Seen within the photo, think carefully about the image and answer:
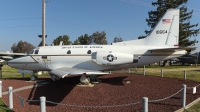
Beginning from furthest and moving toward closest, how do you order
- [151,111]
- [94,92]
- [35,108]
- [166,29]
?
[166,29]
[94,92]
[35,108]
[151,111]

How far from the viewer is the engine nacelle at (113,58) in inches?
490

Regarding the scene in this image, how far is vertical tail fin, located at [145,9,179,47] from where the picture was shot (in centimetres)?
1360

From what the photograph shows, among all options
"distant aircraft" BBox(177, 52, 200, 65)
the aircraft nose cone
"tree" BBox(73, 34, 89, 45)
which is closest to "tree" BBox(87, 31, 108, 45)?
"tree" BBox(73, 34, 89, 45)

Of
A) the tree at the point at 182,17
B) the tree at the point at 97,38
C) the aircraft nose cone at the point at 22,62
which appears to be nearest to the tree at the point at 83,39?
the tree at the point at 97,38

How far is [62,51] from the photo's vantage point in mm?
14047

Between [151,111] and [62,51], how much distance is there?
29.5 feet

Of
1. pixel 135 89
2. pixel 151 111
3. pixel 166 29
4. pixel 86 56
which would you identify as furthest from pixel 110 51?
pixel 151 111

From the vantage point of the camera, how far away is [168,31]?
1374 cm

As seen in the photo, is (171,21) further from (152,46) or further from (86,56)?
(86,56)

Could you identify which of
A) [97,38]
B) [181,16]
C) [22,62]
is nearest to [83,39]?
[97,38]

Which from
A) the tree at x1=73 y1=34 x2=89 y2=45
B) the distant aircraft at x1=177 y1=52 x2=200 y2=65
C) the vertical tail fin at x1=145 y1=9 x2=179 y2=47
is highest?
the tree at x1=73 y1=34 x2=89 y2=45

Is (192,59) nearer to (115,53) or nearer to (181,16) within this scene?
(181,16)

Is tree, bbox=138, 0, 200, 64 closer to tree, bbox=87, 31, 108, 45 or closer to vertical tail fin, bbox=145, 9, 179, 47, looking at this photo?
vertical tail fin, bbox=145, 9, 179, 47

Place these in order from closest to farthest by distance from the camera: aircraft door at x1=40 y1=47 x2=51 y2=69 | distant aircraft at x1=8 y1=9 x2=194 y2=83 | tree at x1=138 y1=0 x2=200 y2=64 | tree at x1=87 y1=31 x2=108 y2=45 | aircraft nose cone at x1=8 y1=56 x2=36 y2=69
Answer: distant aircraft at x1=8 y1=9 x2=194 y2=83 → aircraft door at x1=40 y1=47 x2=51 y2=69 → aircraft nose cone at x1=8 y1=56 x2=36 y2=69 → tree at x1=138 y1=0 x2=200 y2=64 → tree at x1=87 y1=31 x2=108 y2=45
